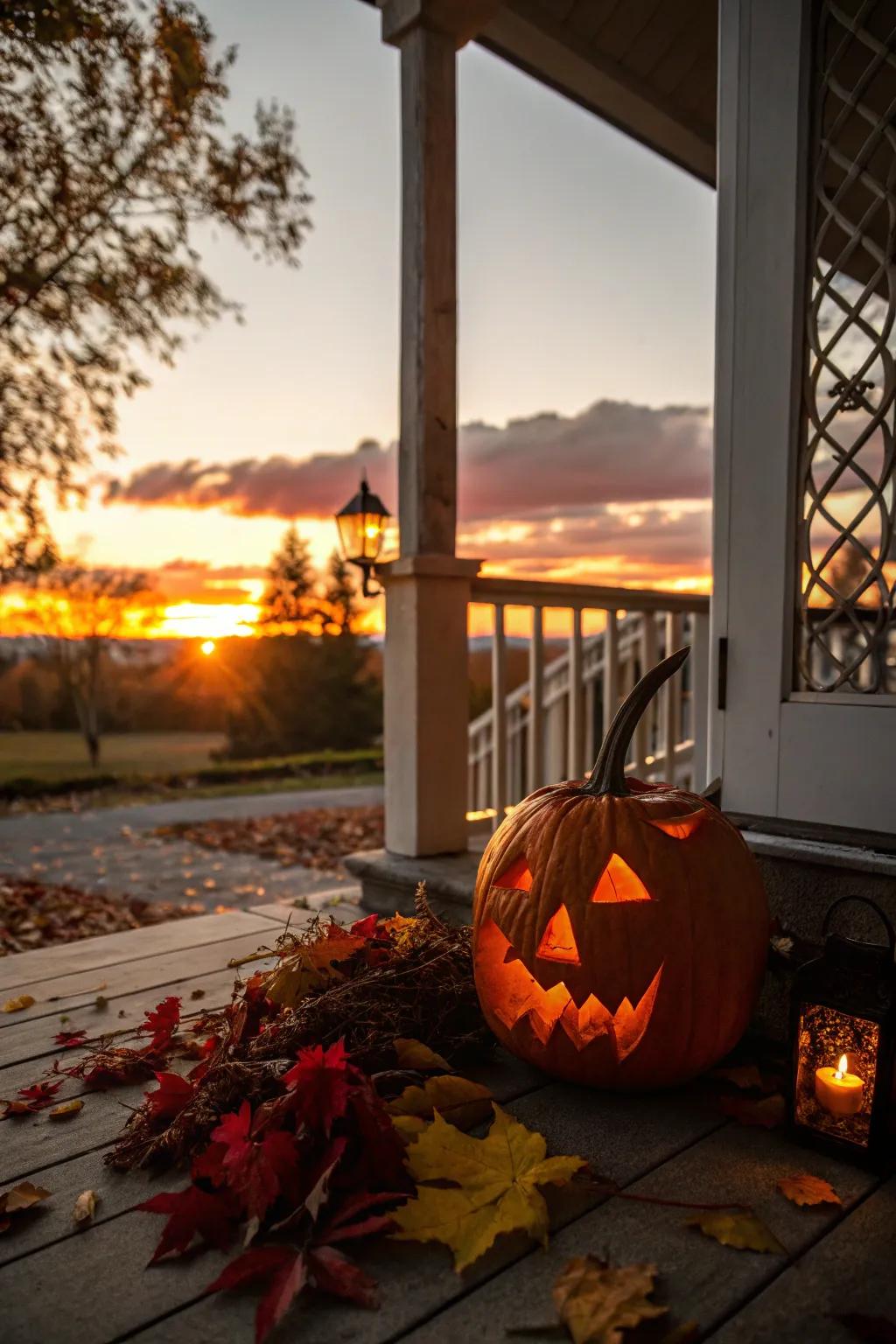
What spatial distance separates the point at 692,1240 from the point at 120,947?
1661 mm

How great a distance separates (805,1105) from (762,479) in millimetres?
1216

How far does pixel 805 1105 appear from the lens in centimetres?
121

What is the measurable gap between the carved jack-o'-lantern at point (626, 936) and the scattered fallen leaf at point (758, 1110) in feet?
0.21

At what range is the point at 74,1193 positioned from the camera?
1.14 m

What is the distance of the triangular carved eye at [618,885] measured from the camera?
4.19 feet

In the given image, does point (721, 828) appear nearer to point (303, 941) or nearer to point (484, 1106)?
point (484, 1106)

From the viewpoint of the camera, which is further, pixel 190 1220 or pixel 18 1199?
pixel 18 1199

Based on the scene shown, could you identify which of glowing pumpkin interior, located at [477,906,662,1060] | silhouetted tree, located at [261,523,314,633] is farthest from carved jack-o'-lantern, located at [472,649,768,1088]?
silhouetted tree, located at [261,523,314,633]

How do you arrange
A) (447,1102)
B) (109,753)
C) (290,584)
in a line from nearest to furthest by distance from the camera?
(447,1102) < (109,753) < (290,584)

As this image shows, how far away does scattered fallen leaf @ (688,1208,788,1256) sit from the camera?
3.24 ft

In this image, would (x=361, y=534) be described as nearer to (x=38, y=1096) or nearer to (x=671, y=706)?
(x=671, y=706)

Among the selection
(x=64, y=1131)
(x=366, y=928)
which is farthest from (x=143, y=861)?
(x=64, y=1131)

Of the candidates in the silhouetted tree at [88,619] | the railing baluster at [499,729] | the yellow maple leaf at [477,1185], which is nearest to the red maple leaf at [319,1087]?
the yellow maple leaf at [477,1185]

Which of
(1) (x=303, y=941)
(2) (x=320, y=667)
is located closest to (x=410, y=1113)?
(1) (x=303, y=941)
